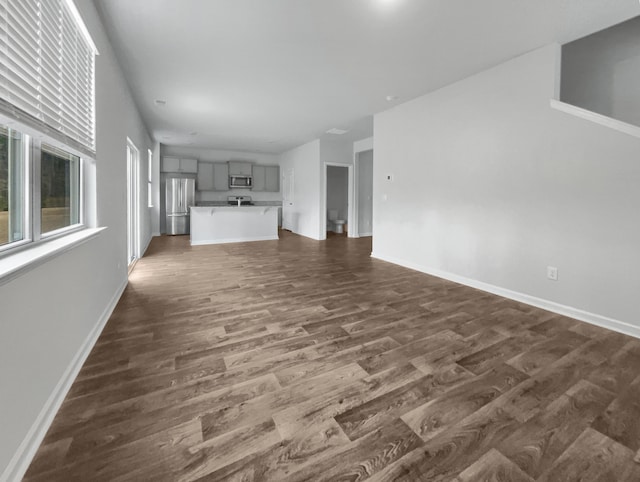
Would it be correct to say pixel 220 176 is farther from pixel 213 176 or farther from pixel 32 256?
pixel 32 256

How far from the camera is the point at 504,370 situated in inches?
74.9

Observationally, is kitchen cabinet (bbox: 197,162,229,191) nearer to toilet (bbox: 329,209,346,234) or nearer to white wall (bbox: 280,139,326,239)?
white wall (bbox: 280,139,326,239)

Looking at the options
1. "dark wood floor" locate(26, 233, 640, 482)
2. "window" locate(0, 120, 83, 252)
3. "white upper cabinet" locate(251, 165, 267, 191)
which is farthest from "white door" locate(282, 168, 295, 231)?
"window" locate(0, 120, 83, 252)

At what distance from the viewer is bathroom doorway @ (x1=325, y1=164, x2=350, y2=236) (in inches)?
368

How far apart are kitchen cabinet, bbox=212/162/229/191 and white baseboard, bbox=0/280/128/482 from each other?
7.40m

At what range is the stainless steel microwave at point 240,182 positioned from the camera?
30.5ft

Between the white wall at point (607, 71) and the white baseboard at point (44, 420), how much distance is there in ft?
17.0

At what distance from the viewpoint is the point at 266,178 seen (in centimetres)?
968

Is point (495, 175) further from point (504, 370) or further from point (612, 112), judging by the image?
point (504, 370)

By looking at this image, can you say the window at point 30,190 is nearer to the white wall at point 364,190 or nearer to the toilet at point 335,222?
the white wall at point 364,190

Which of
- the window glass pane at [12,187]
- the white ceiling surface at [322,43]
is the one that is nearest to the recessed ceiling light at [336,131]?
the white ceiling surface at [322,43]

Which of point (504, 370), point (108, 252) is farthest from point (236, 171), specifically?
point (504, 370)

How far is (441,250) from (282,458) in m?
3.53

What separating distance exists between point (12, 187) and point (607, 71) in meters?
5.18
